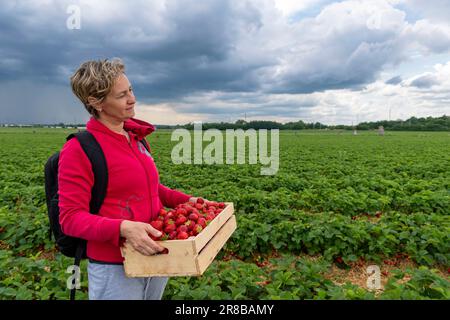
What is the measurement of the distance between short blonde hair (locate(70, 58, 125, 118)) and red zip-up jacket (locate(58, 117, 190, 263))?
0.19 m

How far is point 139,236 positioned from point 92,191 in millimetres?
382

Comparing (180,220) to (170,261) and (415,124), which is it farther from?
(415,124)

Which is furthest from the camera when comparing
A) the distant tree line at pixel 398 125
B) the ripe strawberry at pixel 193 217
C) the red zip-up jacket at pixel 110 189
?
the distant tree line at pixel 398 125

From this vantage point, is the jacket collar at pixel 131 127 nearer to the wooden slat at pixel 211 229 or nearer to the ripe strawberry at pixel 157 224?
the ripe strawberry at pixel 157 224

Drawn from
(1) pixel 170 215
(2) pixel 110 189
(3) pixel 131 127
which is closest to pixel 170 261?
(1) pixel 170 215

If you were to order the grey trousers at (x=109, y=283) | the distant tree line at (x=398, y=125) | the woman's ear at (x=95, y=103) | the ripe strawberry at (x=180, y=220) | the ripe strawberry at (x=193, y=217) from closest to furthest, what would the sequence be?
the woman's ear at (x=95, y=103), the grey trousers at (x=109, y=283), the ripe strawberry at (x=180, y=220), the ripe strawberry at (x=193, y=217), the distant tree line at (x=398, y=125)

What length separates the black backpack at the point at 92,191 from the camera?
2.02m

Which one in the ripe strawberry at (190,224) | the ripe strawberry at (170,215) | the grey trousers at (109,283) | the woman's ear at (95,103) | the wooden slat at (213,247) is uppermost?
the woman's ear at (95,103)

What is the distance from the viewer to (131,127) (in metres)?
2.40

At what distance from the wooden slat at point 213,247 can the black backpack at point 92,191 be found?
0.71 metres

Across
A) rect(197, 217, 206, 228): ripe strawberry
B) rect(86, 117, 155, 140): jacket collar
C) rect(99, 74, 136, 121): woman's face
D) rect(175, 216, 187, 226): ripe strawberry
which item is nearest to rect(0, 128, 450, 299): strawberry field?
rect(197, 217, 206, 228): ripe strawberry

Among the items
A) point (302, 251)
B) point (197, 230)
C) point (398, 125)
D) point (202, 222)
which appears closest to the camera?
point (197, 230)

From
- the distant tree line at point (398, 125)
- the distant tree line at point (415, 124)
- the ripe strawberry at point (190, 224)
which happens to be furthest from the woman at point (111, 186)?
the distant tree line at point (415, 124)

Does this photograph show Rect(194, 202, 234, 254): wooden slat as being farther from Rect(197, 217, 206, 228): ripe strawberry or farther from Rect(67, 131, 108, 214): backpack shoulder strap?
Rect(67, 131, 108, 214): backpack shoulder strap
